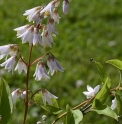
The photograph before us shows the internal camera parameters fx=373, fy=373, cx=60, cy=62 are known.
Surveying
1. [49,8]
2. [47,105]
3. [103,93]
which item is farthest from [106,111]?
[49,8]

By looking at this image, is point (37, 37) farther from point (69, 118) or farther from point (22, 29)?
point (69, 118)

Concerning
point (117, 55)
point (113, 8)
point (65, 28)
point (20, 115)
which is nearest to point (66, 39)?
point (65, 28)

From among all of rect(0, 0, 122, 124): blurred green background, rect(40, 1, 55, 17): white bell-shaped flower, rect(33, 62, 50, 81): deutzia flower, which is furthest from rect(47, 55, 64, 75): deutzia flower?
rect(0, 0, 122, 124): blurred green background

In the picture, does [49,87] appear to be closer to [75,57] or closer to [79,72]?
[79,72]

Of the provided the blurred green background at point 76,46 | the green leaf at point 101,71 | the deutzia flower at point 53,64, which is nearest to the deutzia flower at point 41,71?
the deutzia flower at point 53,64

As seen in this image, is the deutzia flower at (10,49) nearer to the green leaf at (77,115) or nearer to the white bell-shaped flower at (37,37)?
the white bell-shaped flower at (37,37)

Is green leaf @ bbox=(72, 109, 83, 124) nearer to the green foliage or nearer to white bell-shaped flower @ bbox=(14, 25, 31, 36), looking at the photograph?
the green foliage

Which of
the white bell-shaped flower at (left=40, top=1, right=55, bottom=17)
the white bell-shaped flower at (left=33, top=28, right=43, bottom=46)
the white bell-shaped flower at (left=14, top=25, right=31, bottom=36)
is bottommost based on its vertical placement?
the white bell-shaped flower at (left=33, top=28, right=43, bottom=46)

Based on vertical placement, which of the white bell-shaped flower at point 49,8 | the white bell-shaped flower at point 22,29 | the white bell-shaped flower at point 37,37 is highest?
the white bell-shaped flower at point 49,8
